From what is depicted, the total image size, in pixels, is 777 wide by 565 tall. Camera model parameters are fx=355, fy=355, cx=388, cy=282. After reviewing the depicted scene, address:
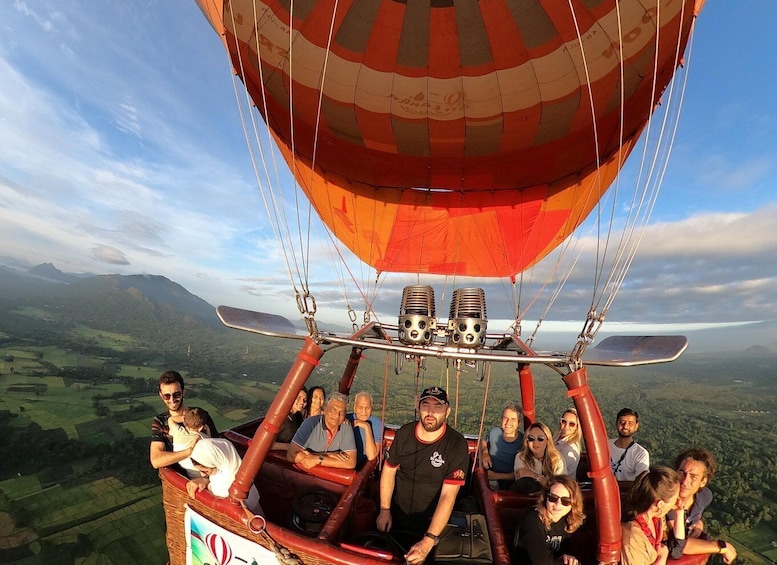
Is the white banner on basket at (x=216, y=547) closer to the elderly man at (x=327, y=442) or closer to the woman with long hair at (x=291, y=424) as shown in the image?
the elderly man at (x=327, y=442)

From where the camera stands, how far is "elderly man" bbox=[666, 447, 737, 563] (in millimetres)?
3115

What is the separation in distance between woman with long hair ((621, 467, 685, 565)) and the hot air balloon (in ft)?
1.01

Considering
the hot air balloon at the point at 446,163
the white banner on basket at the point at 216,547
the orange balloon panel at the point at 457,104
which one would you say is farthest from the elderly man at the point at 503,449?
the orange balloon panel at the point at 457,104

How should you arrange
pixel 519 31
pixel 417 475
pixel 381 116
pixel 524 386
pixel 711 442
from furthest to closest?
pixel 711 442
pixel 381 116
pixel 519 31
pixel 524 386
pixel 417 475

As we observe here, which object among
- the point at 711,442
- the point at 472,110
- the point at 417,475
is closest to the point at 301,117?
the point at 472,110

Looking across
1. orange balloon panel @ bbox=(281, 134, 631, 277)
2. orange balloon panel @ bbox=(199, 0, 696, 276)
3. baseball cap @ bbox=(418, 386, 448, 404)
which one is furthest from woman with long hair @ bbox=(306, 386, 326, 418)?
orange balloon panel @ bbox=(281, 134, 631, 277)

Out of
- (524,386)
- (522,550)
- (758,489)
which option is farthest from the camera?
(758,489)

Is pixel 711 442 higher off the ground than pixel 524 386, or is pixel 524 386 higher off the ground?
pixel 524 386

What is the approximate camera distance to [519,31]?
623cm

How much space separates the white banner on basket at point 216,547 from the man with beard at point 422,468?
1.06 metres

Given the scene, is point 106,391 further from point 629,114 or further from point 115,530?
point 629,114

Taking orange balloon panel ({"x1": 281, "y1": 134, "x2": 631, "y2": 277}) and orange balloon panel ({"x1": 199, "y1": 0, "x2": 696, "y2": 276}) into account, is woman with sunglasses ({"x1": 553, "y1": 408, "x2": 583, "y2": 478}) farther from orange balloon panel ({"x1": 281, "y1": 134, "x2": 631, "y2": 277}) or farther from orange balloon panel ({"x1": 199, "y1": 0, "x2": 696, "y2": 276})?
orange balloon panel ({"x1": 281, "y1": 134, "x2": 631, "y2": 277})

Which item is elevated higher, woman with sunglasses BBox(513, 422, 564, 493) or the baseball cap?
the baseball cap

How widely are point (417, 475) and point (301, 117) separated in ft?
24.7
